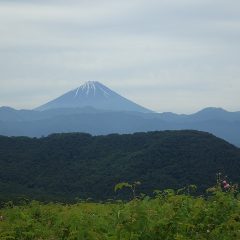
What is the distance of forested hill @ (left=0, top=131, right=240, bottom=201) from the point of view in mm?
85594

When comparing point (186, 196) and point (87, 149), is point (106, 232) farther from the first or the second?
point (87, 149)

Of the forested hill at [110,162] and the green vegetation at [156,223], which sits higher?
the green vegetation at [156,223]

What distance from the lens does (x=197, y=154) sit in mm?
108438

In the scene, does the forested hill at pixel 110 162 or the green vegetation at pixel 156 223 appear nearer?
the green vegetation at pixel 156 223

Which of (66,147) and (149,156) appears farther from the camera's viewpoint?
(66,147)

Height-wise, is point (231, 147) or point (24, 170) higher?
point (231, 147)

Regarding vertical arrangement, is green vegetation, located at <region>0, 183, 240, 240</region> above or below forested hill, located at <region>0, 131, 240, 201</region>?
above

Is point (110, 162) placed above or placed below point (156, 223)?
below

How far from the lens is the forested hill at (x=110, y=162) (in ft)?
281

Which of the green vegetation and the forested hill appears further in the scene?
the forested hill

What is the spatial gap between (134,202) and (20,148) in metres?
126

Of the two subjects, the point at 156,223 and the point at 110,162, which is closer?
the point at 156,223

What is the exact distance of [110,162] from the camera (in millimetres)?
114562

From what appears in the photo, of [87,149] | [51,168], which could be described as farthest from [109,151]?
[51,168]
